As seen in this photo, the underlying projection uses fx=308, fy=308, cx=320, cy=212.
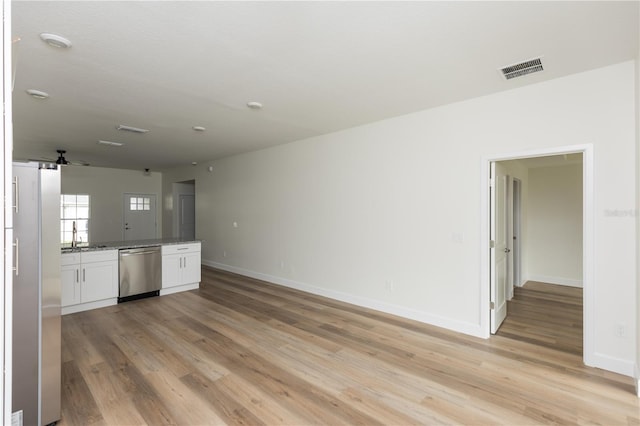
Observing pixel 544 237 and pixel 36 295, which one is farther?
pixel 544 237

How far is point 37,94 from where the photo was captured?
3.29 meters

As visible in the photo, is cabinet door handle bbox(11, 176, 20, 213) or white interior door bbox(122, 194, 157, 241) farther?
white interior door bbox(122, 194, 157, 241)

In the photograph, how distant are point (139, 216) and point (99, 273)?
534 cm

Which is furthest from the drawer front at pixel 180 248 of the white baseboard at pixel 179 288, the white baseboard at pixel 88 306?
the white baseboard at pixel 88 306

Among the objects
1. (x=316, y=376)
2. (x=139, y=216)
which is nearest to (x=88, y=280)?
(x=316, y=376)

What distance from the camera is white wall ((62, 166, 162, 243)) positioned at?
8227 mm

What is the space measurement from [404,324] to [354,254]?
1.28 metres

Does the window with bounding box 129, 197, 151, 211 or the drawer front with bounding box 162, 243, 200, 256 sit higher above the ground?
the window with bounding box 129, 197, 151, 211

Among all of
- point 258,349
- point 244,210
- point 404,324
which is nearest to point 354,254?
point 404,324

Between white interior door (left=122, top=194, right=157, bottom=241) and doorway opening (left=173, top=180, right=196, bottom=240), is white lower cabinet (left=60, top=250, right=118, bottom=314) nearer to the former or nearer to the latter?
doorway opening (left=173, top=180, right=196, bottom=240)

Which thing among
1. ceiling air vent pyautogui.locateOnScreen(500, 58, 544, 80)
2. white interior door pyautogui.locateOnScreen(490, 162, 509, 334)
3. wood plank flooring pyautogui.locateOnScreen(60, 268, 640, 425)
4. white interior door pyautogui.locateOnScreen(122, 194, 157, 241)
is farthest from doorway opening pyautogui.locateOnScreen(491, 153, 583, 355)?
white interior door pyautogui.locateOnScreen(122, 194, 157, 241)

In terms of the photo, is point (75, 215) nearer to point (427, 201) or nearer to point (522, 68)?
point (427, 201)

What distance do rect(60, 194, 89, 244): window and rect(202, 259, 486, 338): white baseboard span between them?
208 inches

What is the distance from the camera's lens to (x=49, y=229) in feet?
6.60
